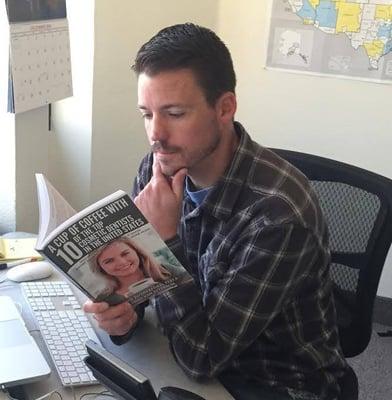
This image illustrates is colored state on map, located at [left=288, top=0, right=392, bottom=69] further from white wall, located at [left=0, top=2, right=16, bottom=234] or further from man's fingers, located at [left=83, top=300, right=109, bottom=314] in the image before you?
man's fingers, located at [left=83, top=300, right=109, bottom=314]

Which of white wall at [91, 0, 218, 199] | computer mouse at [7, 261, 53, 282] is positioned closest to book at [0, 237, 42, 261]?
computer mouse at [7, 261, 53, 282]

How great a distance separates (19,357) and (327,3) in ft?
6.37

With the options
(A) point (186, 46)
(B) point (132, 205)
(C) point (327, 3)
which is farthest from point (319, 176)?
(C) point (327, 3)

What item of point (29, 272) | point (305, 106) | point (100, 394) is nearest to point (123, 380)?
point (100, 394)

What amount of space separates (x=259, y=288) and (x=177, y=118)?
353mm

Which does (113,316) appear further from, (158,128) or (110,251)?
(158,128)

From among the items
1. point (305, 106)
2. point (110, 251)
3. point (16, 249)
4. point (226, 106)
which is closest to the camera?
point (110, 251)

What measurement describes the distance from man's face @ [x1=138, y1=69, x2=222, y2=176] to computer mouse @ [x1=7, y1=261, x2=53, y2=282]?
408 mm

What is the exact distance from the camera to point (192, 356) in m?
1.10

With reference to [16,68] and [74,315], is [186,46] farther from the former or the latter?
[16,68]

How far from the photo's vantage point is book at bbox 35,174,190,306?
3.14ft

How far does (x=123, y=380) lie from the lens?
90cm

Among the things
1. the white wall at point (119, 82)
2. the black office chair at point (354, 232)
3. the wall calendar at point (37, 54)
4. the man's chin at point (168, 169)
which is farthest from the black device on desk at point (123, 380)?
the white wall at point (119, 82)

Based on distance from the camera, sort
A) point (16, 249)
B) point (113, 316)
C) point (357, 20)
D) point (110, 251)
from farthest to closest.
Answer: point (357, 20) → point (16, 249) → point (113, 316) → point (110, 251)
